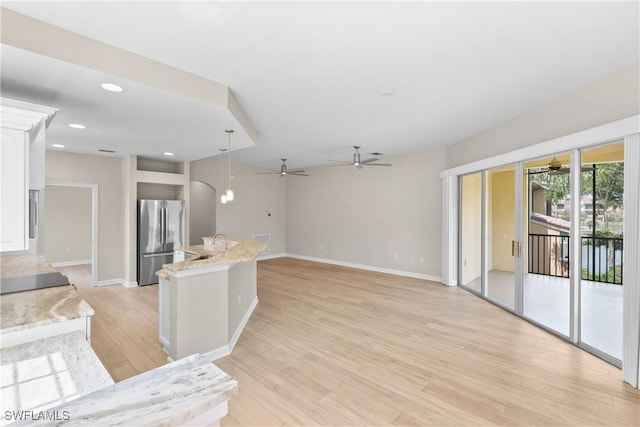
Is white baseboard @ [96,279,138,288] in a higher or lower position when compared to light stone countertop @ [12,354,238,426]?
lower

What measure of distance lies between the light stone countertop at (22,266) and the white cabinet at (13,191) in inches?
25.5

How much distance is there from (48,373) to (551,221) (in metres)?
5.02

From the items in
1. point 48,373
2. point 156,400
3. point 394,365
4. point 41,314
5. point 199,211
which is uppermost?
point 199,211

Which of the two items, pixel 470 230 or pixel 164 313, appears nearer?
pixel 164 313

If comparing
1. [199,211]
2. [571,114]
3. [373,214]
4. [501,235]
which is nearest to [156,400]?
[571,114]

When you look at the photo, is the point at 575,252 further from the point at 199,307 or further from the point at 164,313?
the point at 164,313

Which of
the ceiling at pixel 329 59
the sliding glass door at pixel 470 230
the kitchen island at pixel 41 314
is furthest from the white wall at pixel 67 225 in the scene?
the sliding glass door at pixel 470 230

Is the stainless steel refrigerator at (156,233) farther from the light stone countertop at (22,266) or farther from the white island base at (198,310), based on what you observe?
the white island base at (198,310)

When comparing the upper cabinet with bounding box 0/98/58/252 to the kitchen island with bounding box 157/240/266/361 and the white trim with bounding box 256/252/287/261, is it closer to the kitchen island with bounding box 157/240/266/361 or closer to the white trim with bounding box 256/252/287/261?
the kitchen island with bounding box 157/240/266/361

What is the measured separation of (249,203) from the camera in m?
8.61

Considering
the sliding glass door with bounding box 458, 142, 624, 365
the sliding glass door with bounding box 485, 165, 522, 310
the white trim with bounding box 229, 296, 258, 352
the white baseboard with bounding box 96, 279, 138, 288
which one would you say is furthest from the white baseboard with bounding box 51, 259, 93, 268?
the sliding glass door with bounding box 458, 142, 624, 365

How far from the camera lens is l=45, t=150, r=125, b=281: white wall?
5.53 m

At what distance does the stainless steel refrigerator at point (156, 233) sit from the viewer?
593 cm

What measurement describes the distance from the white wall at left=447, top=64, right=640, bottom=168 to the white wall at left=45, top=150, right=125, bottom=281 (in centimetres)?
724
